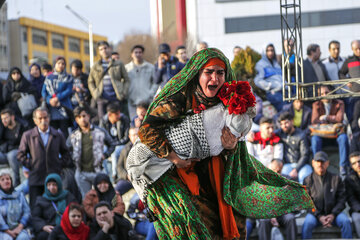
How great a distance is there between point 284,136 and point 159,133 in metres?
5.21

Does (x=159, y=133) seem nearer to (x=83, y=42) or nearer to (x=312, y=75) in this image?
(x=312, y=75)

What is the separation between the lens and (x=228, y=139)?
5.83m

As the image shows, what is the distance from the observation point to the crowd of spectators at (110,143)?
9.71 meters

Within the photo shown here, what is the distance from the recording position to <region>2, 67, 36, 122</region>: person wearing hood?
12.2 meters

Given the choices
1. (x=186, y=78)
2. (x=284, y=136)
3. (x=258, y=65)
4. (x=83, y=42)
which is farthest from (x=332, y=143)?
(x=83, y=42)

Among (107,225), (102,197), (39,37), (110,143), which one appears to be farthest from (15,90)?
(39,37)

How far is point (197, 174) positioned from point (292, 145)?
16.2 ft

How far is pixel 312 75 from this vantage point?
38.7 ft

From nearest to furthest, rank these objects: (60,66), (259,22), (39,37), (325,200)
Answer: (325,200)
(60,66)
(259,22)
(39,37)

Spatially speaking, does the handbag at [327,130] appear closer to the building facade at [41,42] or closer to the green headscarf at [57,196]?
the green headscarf at [57,196]

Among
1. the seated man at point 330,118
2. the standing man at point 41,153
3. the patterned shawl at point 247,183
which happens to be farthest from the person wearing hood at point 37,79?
the patterned shawl at point 247,183

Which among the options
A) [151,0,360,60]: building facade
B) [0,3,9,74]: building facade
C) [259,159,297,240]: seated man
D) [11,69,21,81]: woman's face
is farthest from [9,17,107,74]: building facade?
[259,159,297,240]: seated man

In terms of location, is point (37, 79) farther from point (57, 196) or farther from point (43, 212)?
point (43, 212)

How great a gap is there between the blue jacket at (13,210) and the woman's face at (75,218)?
2.83 ft
